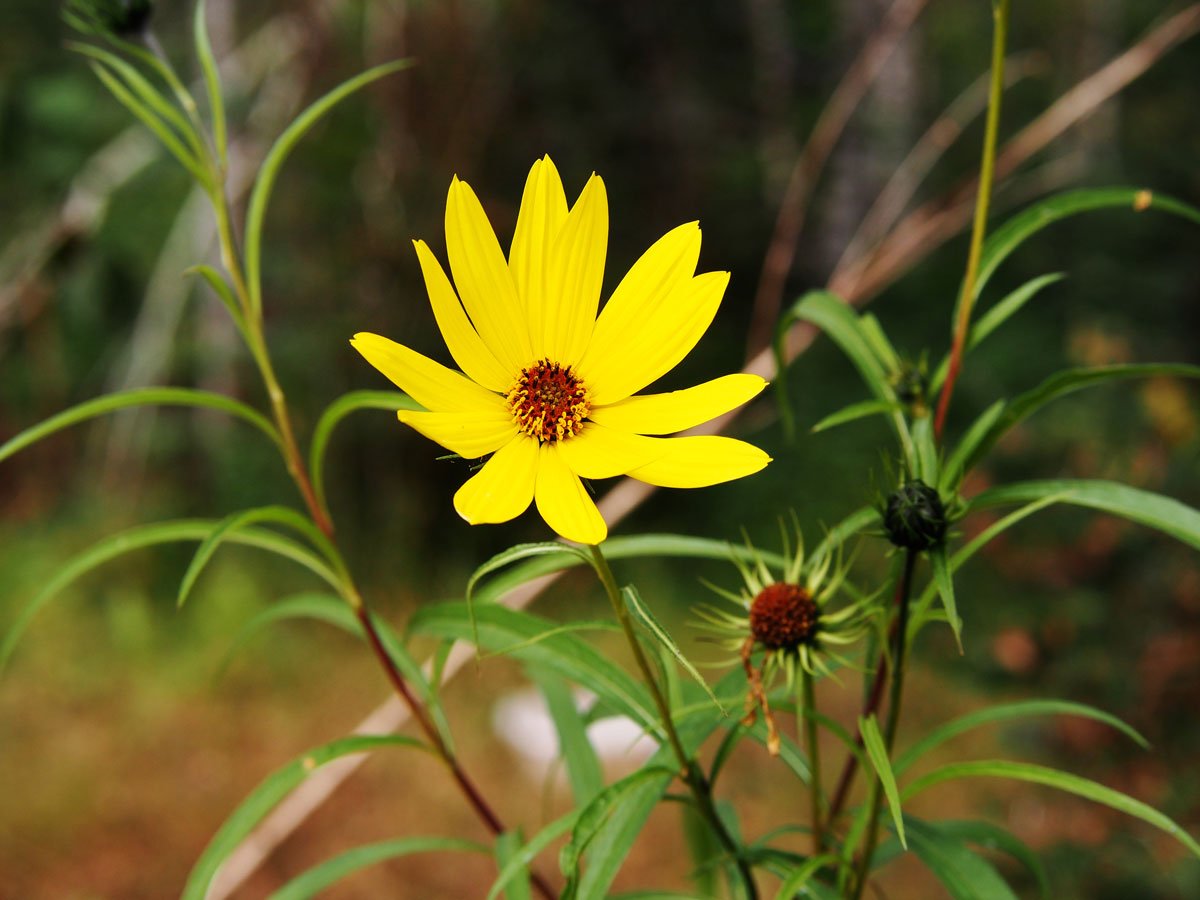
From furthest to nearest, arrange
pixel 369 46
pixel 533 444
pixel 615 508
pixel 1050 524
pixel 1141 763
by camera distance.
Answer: pixel 369 46
pixel 1050 524
pixel 1141 763
pixel 615 508
pixel 533 444

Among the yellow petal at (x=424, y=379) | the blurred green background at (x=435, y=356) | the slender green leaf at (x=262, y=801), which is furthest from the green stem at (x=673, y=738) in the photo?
the blurred green background at (x=435, y=356)

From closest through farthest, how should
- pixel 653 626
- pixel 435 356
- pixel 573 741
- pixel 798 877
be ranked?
pixel 653 626, pixel 798 877, pixel 573 741, pixel 435 356

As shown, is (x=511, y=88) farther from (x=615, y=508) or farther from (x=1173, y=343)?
(x=615, y=508)

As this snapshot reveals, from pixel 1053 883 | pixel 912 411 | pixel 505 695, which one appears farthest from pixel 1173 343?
pixel 912 411

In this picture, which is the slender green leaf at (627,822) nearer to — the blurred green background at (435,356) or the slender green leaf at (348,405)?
the slender green leaf at (348,405)

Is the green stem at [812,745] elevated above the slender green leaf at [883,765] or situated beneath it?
elevated above

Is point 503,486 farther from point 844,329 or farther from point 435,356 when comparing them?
point 435,356

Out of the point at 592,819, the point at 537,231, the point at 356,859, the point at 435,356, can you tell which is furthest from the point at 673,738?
the point at 435,356
